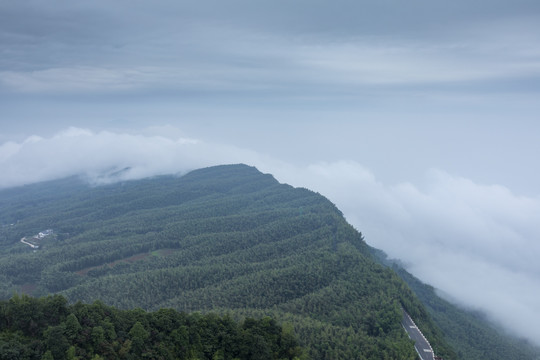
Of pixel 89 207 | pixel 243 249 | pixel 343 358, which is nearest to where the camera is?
pixel 343 358

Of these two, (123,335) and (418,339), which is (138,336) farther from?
(418,339)

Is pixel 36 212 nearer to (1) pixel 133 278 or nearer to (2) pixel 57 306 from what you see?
(1) pixel 133 278

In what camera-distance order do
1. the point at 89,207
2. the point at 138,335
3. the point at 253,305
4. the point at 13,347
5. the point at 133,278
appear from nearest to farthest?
1. the point at 13,347
2. the point at 138,335
3. the point at 253,305
4. the point at 133,278
5. the point at 89,207

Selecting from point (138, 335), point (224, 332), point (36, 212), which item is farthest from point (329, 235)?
point (36, 212)

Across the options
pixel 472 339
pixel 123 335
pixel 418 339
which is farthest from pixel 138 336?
pixel 472 339

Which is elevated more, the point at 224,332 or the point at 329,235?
the point at 329,235

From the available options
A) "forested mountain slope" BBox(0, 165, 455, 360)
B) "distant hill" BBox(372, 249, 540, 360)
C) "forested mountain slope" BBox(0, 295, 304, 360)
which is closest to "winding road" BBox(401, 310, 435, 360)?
"forested mountain slope" BBox(0, 165, 455, 360)

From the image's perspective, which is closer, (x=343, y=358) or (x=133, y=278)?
(x=343, y=358)

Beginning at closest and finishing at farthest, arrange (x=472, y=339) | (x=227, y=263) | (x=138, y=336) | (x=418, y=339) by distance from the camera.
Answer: (x=138, y=336), (x=418, y=339), (x=472, y=339), (x=227, y=263)

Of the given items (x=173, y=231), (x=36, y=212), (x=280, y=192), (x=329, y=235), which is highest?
(x=280, y=192)
